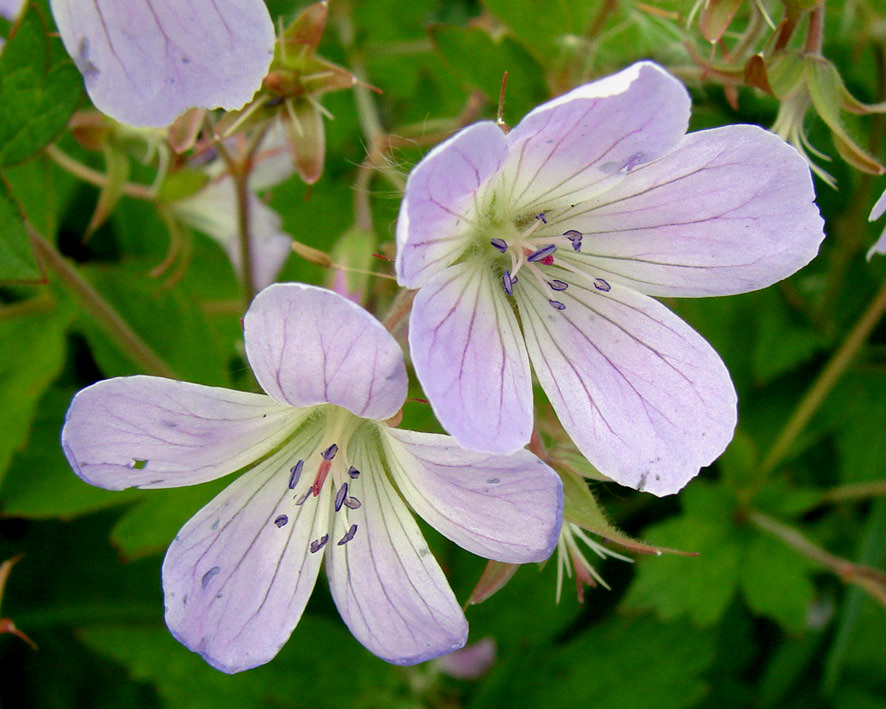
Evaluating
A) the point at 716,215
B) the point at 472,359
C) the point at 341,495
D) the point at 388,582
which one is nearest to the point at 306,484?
the point at 341,495

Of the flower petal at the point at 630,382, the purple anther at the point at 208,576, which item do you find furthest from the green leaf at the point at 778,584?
the purple anther at the point at 208,576

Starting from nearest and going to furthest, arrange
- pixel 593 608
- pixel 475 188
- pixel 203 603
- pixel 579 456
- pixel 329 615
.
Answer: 1. pixel 475 188
2. pixel 203 603
3. pixel 579 456
4. pixel 329 615
5. pixel 593 608

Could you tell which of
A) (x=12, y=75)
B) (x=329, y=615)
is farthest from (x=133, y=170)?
(x=329, y=615)

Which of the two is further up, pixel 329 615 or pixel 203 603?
pixel 203 603

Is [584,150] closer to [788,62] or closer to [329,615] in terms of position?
[788,62]

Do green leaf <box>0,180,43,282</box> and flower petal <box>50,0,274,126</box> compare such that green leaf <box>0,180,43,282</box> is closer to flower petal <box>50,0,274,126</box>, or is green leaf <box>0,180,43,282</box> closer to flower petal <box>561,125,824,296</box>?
flower petal <box>50,0,274,126</box>

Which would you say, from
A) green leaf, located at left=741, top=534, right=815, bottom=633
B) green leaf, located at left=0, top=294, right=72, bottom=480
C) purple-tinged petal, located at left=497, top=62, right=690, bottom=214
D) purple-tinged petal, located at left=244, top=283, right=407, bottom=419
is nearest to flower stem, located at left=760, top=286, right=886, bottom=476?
green leaf, located at left=741, top=534, right=815, bottom=633
